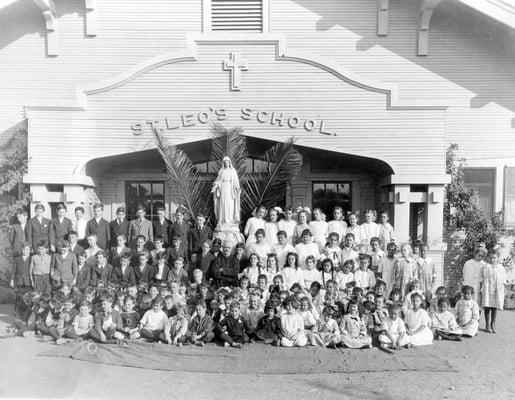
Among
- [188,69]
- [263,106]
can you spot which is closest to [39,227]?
[188,69]

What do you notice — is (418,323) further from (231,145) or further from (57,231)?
(57,231)

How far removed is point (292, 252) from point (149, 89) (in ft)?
16.6

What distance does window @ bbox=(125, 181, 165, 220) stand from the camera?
42.2 ft

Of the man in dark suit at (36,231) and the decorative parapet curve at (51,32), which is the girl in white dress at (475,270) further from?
the decorative parapet curve at (51,32)

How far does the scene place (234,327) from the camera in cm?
752

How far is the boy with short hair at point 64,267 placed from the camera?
860cm

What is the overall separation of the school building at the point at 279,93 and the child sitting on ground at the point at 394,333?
3.26 meters

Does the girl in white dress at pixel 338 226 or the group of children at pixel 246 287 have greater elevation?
the girl in white dress at pixel 338 226

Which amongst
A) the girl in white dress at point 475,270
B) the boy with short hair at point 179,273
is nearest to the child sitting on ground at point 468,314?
the girl in white dress at point 475,270

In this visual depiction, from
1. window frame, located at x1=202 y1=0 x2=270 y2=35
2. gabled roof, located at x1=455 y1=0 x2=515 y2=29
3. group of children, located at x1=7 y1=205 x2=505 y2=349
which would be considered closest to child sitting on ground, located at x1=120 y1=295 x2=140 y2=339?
group of children, located at x1=7 y1=205 x2=505 y2=349

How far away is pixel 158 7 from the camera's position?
11977mm

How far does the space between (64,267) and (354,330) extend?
531cm

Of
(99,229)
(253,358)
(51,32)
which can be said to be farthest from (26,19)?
(253,358)

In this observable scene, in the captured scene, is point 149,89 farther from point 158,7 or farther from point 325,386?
point 325,386
